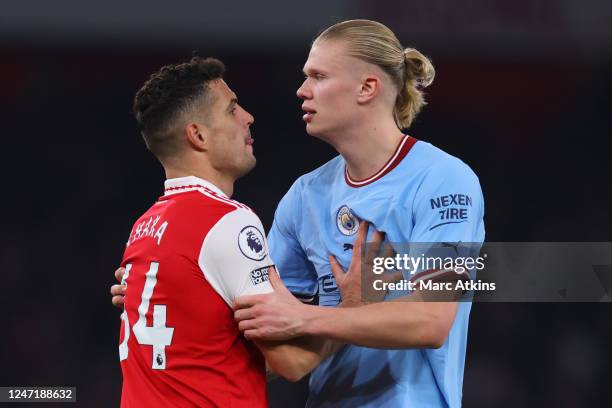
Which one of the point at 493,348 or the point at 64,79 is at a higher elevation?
the point at 64,79

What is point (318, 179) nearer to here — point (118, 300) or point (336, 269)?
point (336, 269)

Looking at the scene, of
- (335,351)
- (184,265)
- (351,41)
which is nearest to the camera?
(184,265)

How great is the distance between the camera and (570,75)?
21.4ft

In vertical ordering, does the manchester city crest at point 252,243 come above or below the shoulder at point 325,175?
below

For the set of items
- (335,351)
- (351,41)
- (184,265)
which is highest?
(351,41)

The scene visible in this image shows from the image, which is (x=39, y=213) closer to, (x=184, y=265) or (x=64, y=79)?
(x=64, y=79)

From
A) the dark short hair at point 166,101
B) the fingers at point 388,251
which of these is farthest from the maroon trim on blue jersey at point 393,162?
the dark short hair at point 166,101

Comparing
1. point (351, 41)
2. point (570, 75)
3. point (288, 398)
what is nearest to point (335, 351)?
point (351, 41)

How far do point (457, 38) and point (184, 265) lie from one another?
14.3ft

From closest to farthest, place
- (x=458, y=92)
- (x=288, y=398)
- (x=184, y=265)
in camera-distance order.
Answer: (x=184, y=265) → (x=288, y=398) → (x=458, y=92)

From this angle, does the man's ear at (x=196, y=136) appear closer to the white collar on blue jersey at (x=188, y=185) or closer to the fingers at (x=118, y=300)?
the white collar on blue jersey at (x=188, y=185)

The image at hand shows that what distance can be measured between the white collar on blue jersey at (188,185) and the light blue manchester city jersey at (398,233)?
44cm

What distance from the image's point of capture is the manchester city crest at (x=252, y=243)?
2365mm

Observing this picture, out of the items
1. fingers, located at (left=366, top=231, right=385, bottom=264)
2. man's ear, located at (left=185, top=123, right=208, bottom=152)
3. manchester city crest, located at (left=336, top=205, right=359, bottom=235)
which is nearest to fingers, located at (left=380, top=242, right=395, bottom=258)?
fingers, located at (left=366, top=231, right=385, bottom=264)
